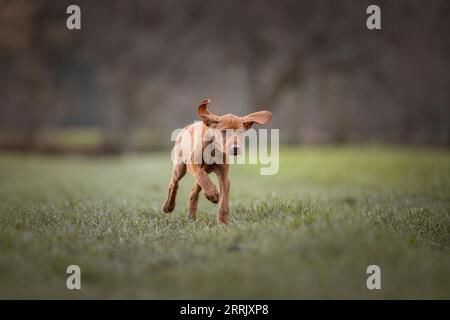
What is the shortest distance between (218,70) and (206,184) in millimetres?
26299

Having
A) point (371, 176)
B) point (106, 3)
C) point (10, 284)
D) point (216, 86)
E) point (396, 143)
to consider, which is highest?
point (106, 3)

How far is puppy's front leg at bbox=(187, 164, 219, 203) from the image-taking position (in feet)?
19.4

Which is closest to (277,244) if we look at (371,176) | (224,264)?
(224,264)

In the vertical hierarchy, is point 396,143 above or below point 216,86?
below

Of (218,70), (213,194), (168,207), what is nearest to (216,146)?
(213,194)

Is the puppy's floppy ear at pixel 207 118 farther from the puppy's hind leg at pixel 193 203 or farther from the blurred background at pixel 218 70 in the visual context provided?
Answer: the blurred background at pixel 218 70

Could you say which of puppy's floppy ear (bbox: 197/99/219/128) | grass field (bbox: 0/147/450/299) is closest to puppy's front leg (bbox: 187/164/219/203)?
grass field (bbox: 0/147/450/299)

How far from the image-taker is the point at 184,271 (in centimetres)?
421

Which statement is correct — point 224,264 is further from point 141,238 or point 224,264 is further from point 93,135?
point 93,135

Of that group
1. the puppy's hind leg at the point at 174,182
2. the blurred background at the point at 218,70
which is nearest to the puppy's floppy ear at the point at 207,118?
the puppy's hind leg at the point at 174,182

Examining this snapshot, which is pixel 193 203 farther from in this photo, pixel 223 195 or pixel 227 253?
pixel 227 253

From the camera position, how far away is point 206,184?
5961 millimetres

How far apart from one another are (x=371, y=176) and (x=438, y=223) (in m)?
8.00

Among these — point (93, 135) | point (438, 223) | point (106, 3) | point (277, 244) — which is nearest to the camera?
point (277, 244)
